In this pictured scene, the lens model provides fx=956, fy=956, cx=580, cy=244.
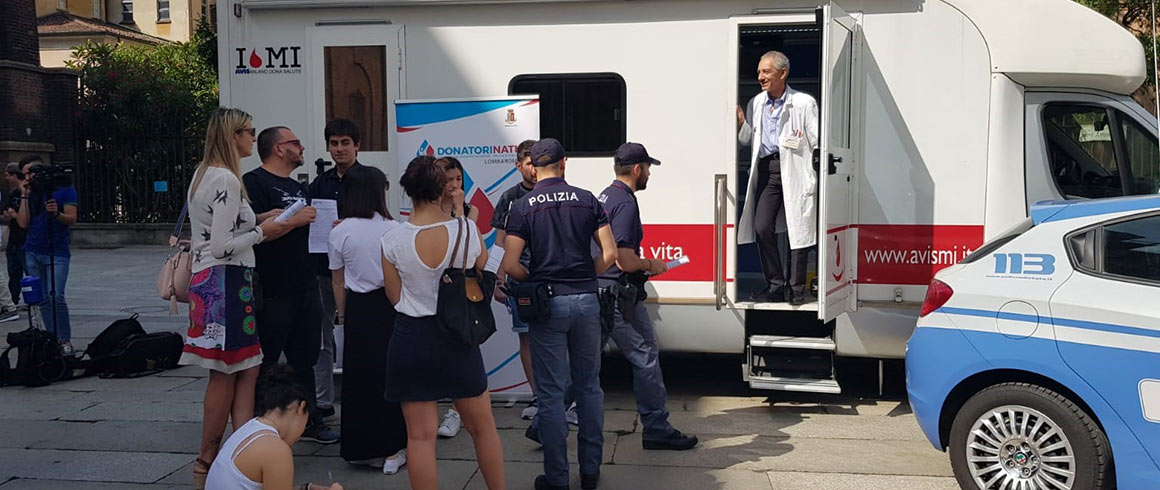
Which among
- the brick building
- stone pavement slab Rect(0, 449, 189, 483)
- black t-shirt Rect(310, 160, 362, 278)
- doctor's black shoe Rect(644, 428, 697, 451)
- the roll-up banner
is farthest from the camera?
the brick building

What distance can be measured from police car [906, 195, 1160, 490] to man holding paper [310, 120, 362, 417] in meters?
3.35

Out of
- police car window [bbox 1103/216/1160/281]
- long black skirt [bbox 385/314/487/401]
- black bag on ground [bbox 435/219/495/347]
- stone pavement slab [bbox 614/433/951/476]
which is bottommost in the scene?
stone pavement slab [bbox 614/433/951/476]

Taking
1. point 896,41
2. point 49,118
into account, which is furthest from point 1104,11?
point 49,118

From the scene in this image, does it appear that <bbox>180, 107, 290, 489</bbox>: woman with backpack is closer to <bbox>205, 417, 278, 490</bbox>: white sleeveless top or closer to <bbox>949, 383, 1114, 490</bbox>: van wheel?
<bbox>205, 417, 278, 490</bbox>: white sleeveless top

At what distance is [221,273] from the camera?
16.2ft

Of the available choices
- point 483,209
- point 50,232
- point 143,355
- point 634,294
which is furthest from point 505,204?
point 50,232

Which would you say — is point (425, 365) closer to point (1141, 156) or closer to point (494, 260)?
point (494, 260)

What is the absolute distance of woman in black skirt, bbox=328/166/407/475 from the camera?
517 cm

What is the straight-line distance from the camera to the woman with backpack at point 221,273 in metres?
4.89

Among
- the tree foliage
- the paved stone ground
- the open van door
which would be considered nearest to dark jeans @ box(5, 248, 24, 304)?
the paved stone ground

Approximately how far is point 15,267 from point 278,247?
6.73 metres

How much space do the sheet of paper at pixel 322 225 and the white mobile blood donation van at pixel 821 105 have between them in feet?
2.97

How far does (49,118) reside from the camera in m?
19.3

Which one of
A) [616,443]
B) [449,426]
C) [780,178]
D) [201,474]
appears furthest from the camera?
[780,178]
